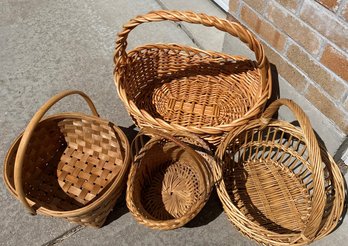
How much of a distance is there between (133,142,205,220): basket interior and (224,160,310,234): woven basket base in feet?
0.47

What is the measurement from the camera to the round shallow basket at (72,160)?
4.09 ft

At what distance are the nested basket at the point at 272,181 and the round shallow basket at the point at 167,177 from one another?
0.10m

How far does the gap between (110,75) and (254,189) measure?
3.02ft

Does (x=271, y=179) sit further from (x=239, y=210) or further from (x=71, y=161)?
(x=71, y=161)

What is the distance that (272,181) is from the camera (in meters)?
1.32

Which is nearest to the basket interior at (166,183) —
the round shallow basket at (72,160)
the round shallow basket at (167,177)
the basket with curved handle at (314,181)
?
the round shallow basket at (167,177)

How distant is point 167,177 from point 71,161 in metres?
0.39

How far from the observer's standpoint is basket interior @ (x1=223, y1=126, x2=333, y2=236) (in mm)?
1225

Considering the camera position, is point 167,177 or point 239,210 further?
point 167,177

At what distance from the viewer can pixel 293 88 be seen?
1334 millimetres

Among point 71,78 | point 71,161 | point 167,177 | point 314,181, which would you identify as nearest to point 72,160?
point 71,161

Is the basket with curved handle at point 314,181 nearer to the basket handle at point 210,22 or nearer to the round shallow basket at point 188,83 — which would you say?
the basket handle at point 210,22

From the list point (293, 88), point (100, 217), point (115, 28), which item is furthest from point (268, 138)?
point (115, 28)

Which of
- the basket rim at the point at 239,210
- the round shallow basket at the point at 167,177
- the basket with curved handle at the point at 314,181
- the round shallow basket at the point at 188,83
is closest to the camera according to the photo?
the basket with curved handle at the point at 314,181
